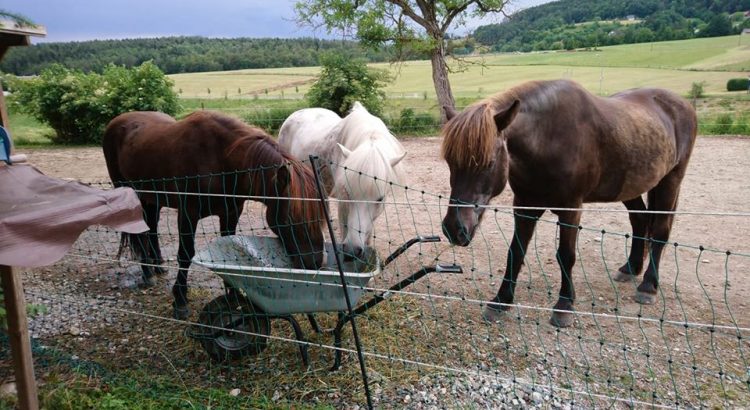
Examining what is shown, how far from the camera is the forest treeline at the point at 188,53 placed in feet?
110

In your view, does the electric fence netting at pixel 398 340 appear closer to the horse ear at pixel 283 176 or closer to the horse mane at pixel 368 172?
the horse ear at pixel 283 176

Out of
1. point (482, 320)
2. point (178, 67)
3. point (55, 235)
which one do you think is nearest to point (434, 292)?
point (482, 320)

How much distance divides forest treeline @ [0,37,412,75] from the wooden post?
32162 millimetres

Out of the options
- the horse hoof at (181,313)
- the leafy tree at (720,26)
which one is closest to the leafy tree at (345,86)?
the horse hoof at (181,313)

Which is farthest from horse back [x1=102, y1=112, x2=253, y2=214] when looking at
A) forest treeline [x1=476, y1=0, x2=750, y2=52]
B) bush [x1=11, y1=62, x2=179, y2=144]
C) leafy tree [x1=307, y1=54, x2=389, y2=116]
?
forest treeline [x1=476, y1=0, x2=750, y2=52]

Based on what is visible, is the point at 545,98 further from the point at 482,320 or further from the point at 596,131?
the point at 482,320

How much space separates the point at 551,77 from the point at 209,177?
2292 centimetres

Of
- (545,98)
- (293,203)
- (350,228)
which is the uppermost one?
(545,98)

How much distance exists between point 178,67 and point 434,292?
136 feet

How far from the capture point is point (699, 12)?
3688 cm

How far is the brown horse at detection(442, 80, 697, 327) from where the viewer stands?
2.81 m

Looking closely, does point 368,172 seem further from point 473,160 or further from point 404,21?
point 404,21

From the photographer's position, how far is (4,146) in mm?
2098

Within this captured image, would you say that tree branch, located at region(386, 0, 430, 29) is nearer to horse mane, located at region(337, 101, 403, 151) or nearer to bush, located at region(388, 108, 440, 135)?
bush, located at region(388, 108, 440, 135)
